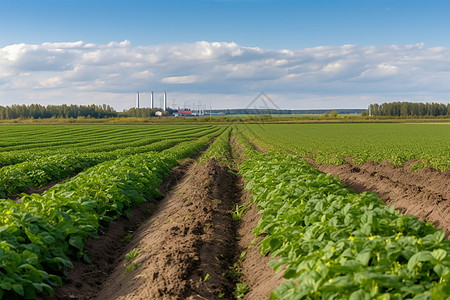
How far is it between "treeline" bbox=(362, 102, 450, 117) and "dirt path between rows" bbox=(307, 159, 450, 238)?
5506 inches

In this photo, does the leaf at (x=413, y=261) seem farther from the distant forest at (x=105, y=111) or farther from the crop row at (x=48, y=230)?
the distant forest at (x=105, y=111)

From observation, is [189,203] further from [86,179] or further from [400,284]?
[400,284]

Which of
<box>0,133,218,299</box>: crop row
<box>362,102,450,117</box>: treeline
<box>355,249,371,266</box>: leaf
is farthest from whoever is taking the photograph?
<box>362,102,450,117</box>: treeline

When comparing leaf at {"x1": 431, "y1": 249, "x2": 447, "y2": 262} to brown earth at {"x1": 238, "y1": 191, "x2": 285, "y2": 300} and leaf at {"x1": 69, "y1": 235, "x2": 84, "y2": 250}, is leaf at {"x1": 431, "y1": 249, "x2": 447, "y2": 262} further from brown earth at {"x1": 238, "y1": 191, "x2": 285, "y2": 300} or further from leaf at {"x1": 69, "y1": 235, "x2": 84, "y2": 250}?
leaf at {"x1": 69, "y1": 235, "x2": 84, "y2": 250}

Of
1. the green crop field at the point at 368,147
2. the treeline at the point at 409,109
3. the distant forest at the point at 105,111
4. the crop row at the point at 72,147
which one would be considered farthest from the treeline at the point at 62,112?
the crop row at the point at 72,147

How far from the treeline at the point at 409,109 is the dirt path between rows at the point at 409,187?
140m

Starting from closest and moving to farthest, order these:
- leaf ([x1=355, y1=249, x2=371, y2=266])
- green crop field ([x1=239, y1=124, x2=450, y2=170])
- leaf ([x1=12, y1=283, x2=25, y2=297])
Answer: leaf ([x1=355, y1=249, x2=371, y2=266])
leaf ([x1=12, y1=283, x2=25, y2=297])
green crop field ([x1=239, y1=124, x2=450, y2=170])

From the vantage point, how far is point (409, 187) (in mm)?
12484

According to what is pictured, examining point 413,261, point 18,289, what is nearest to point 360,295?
point 413,261

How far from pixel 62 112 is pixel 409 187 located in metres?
173

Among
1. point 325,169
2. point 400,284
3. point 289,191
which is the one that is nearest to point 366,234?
point 400,284

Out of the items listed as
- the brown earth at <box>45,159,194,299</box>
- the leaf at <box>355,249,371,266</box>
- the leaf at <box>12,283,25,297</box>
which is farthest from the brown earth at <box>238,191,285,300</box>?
the leaf at <box>12,283,25,297</box>

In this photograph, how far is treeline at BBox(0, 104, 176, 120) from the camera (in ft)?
517

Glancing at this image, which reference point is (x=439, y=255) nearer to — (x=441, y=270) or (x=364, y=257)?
(x=441, y=270)
